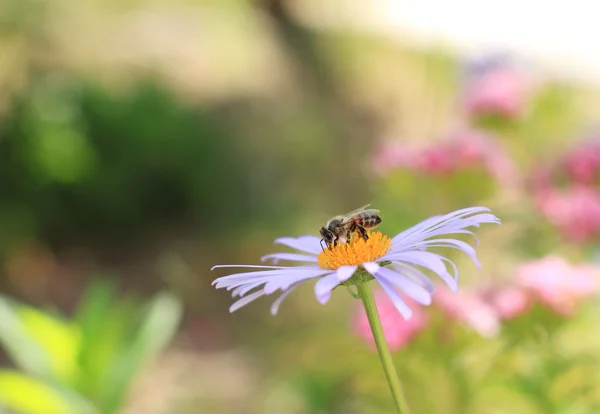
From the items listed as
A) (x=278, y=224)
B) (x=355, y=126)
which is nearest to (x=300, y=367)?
(x=278, y=224)

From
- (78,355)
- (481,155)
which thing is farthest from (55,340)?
(481,155)

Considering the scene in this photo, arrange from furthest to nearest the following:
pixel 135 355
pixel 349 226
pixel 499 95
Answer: pixel 499 95 → pixel 135 355 → pixel 349 226

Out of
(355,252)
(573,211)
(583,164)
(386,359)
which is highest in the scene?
(583,164)

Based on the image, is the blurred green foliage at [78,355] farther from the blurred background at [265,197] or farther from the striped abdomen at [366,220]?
the striped abdomen at [366,220]

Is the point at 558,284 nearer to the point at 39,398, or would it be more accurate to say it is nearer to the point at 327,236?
the point at 327,236

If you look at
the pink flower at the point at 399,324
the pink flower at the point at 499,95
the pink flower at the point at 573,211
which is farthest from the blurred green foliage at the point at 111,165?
the pink flower at the point at 399,324

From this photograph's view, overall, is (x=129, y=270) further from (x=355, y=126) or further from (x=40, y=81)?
(x=355, y=126)
